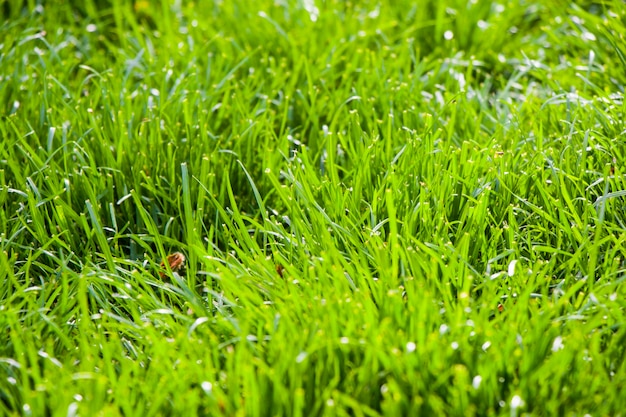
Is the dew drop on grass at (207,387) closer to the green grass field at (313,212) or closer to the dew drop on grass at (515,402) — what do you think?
the green grass field at (313,212)

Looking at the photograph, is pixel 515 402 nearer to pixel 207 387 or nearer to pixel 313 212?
pixel 207 387

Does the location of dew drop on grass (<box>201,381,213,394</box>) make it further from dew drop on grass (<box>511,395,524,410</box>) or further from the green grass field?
dew drop on grass (<box>511,395,524,410</box>)

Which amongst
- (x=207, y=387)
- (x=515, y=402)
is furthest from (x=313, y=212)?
(x=515, y=402)

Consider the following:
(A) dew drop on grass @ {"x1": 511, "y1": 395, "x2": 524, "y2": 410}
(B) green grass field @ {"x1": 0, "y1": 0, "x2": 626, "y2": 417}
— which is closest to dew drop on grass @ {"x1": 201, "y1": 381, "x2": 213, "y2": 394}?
(B) green grass field @ {"x1": 0, "y1": 0, "x2": 626, "y2": 417}

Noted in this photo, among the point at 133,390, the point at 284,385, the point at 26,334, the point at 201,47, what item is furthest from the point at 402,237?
the point at 201,47

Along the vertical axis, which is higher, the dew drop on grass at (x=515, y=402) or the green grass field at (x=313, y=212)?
the green grass field at (x=313, y=212)

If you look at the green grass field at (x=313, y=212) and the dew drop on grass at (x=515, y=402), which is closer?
the dew drop on grass at (x=515, y=402)

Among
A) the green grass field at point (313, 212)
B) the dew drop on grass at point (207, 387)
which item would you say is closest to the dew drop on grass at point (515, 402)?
the green grass field at point (313, 212)

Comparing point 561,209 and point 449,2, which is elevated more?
point 449,2

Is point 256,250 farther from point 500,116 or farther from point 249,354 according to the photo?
point 500,116
